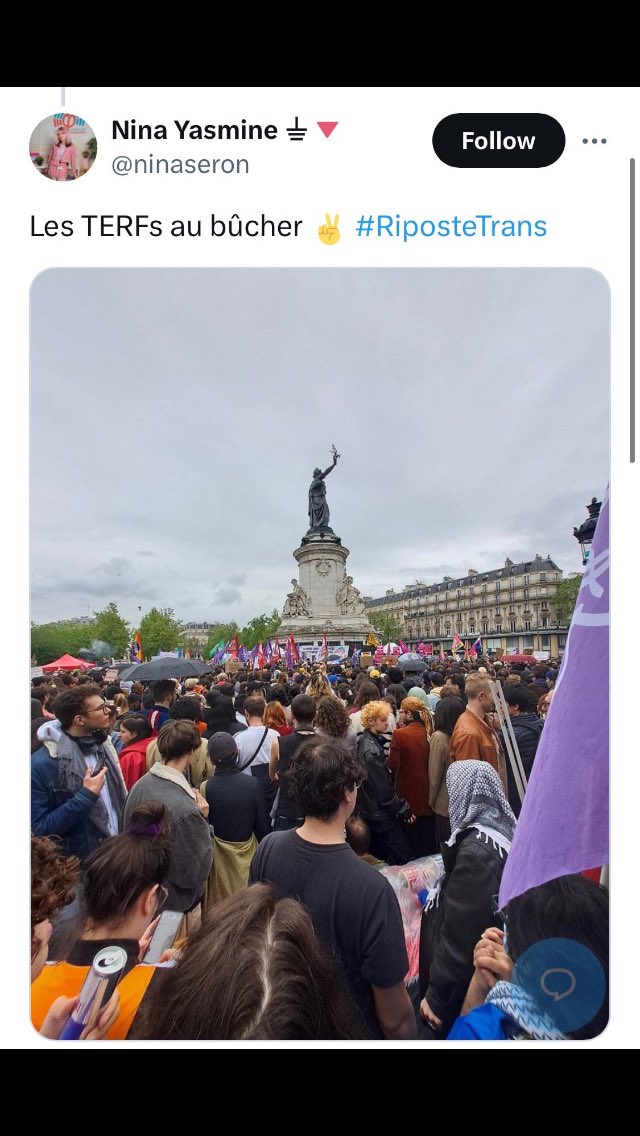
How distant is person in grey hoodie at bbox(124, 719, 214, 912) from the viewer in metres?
2.63

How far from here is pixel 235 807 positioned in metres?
3.15

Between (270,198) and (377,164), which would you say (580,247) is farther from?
(270,198)

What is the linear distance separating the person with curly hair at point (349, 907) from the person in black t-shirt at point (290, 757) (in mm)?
1453

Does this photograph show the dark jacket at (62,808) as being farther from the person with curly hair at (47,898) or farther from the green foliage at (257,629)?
the green foliage at (257,629)

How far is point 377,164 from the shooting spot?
174cm

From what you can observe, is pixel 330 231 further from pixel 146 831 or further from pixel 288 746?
pixel 288 746

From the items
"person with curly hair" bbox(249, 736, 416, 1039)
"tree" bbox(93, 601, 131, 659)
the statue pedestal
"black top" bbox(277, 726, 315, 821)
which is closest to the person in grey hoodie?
"black top" bbox(277, 726, 315, 821)

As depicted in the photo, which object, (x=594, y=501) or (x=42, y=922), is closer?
(x=42, y=922)

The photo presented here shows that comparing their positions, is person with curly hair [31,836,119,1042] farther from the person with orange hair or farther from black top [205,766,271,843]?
the person with orange hair

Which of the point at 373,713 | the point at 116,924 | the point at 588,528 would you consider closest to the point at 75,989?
the point at 116,924
